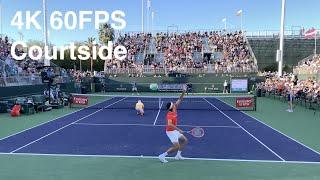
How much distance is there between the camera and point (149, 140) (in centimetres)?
1612

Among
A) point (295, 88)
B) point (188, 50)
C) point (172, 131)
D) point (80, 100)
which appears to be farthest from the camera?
point (188, 50)

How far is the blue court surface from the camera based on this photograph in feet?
44.7

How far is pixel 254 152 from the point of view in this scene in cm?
1391

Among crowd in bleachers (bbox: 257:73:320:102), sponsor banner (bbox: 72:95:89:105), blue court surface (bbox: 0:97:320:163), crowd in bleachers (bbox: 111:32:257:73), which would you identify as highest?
crowd in bleachers (bbox: 111:32:257:73)

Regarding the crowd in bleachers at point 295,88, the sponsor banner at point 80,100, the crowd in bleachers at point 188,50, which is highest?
the crowd in bleachers at point 188,50

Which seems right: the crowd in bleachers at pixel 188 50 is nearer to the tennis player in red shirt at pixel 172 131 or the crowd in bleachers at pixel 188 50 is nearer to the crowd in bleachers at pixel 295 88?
the crowd in bleachers at pixel 295 88

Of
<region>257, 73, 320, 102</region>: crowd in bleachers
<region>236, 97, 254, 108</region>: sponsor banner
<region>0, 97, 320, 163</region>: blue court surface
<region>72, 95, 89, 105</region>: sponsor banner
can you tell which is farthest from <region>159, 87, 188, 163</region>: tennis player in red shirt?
<region>72, 95, 89, 105</region>: sponsor banner

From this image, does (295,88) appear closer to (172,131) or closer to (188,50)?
(172,131)

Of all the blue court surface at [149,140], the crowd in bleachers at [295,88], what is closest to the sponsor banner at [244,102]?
the crowd in bleachers at [295,88]

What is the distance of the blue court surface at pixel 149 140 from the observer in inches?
536

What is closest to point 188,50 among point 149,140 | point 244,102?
point 244,102

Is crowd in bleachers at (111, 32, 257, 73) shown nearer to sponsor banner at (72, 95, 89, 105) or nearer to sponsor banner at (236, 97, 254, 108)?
sponsor banner at (236, 97, 254, 108)

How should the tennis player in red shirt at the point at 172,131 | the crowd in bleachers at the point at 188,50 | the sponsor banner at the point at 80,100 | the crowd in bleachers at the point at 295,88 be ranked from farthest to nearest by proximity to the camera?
the crowd in bleachers at the point at 188,50 < the sponsor banner at the point at 80,100 < the crowd in bleachers at the point at 295,88 < the tennis player in red shirt at the point at 172,131

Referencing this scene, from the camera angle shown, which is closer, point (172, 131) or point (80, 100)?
point (172, 131)
